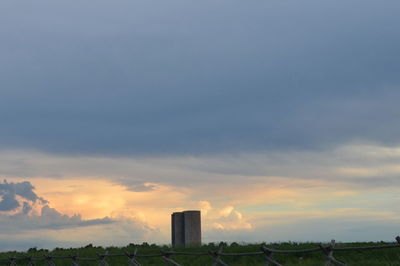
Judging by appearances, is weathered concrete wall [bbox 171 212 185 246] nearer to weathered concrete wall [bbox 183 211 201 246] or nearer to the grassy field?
weathered concrete wall [bbox 183 211 201 246]

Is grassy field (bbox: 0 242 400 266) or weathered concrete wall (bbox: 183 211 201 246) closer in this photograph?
grassy field (bbox: 0 242 400 266)

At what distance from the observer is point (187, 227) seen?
21.9 metres

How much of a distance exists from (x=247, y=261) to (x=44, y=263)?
11058 millimetres

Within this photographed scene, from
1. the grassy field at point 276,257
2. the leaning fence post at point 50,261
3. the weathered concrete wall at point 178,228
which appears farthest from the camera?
the leaning fence post at point 50,261

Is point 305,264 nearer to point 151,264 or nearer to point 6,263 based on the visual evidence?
point 151,264

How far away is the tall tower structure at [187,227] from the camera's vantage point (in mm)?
21797

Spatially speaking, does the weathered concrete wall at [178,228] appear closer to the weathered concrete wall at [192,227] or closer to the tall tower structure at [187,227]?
the tall tower structure at [187,227]

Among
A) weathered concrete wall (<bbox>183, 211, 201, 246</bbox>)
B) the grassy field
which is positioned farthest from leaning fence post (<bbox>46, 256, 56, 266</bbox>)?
weathered concrete wall (<bbox>183, 211, 201, 246</bbox>)

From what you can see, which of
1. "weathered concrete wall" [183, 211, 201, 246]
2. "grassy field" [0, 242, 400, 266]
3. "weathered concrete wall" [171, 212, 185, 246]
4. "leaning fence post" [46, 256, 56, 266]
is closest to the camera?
"grassy field" [0, 242, 400, 266]

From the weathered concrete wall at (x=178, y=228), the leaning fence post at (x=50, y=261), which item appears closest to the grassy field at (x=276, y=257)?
the leaning fence post at (x=50, y=261)

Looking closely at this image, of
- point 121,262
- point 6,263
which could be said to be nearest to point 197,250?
point 121,262

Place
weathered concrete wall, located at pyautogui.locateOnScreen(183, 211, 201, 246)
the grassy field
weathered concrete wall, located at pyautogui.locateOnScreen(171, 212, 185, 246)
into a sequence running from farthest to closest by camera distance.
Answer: weathered concrete wall, located at pyautogui.locateOnScreen(171, 212, 185, 246), weathered concrete wall, located at pyautogui.locateOnScreen(183, 211, 201, 246), the grassy field

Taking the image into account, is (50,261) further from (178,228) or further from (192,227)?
(192,227)

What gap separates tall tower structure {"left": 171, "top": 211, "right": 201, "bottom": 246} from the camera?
21.8 m
